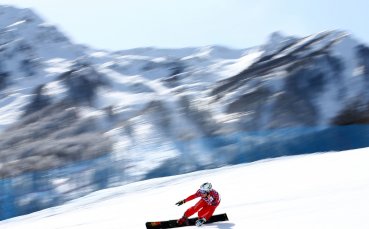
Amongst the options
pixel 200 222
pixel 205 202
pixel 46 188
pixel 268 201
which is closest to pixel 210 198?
pixel 205 202

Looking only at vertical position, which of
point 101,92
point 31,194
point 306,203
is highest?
point 101,92

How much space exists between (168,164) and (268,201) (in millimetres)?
14057

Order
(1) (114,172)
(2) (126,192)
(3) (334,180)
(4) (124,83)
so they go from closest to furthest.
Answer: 1. (3) (334,180)
2. (2) (126,192)
3. (1) (114,172)
4. (4) (124,83)

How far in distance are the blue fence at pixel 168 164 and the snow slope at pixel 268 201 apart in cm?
238

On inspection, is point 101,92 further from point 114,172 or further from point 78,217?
point 78,217

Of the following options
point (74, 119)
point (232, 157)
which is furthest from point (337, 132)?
point (74, 119)

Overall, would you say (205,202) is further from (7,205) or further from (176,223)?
(7,205)

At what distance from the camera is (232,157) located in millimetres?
24125

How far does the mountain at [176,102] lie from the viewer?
88.1ft

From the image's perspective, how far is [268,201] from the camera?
441 inches

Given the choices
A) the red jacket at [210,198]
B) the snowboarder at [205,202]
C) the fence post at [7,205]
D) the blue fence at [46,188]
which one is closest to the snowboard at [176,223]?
the snowboarder at [205,202]

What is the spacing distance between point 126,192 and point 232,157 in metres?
7.47

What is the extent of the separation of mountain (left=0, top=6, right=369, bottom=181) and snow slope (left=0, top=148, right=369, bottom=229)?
7516 mm

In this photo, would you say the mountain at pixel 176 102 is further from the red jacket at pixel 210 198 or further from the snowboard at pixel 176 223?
the red jacket at pixel 210 198
